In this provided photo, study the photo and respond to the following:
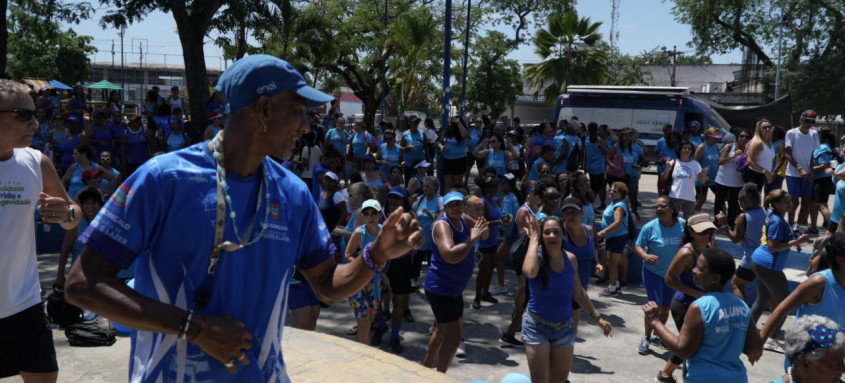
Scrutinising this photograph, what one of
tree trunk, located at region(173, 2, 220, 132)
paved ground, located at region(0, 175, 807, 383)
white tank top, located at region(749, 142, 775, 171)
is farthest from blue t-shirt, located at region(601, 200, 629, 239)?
tree trunk, located at region(173, 2, 220, 132)

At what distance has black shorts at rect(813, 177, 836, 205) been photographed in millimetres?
11594

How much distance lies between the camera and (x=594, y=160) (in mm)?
13875

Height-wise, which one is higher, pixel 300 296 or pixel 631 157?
pixel 631 157

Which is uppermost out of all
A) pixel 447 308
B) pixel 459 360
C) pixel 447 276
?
pixel 447 276

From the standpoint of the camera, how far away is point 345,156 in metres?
15.1

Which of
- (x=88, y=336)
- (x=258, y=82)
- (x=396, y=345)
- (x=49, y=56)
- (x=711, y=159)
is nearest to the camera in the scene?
(x=258, y=82)

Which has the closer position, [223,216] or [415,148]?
[223,216]

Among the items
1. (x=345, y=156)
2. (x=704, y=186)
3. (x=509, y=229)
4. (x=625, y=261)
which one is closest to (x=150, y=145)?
(x=345, y=156)

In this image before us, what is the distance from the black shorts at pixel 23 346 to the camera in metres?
3.24

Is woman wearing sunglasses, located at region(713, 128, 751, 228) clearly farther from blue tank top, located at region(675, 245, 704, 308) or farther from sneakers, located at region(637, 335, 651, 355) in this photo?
blue tank top, located at region(675, 245, 704, 308)

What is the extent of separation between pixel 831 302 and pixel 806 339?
1.33m

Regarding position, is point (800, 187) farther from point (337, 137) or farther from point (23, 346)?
point (23, 346)

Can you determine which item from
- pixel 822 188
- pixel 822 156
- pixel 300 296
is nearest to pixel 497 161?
pixel 822 156

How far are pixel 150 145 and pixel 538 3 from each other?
84.2 feet
